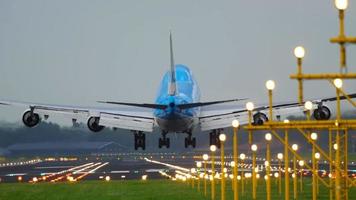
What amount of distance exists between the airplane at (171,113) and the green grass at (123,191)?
18.6ft

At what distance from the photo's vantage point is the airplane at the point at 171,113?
75000 mm

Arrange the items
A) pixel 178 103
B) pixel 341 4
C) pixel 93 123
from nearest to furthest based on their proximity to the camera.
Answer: pixel 341 4, pixel 178 103, pixel 93 123

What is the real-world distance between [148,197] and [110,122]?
24.7 meters

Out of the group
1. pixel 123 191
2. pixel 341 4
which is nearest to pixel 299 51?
pixel 341 4

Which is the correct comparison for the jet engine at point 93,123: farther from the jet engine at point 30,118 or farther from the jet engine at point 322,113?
the jet engine at point 322,113

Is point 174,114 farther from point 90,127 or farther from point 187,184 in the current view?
point 90,127

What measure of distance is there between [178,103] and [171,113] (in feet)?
3.47

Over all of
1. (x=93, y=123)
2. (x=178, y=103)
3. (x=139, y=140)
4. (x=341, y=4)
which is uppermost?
(x=178, y=103)

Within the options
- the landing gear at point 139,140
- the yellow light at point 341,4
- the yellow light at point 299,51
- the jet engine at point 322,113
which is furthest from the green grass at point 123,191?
the yellow light at point 341,4

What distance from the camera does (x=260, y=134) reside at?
451ft

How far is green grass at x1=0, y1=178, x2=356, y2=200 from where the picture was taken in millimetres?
58625

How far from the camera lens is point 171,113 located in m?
73.4

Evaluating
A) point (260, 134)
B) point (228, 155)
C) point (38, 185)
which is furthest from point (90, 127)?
point (228, 155)

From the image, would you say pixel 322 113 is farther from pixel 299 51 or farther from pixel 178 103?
pixel 299 51
